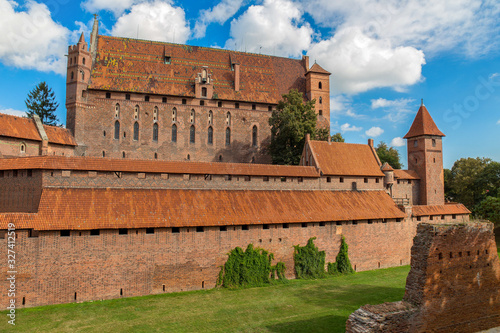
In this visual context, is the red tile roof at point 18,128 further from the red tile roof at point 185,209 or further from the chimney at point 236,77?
the chimney at point 236,77

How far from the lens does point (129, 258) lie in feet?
63.9

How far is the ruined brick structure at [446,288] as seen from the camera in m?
12.6

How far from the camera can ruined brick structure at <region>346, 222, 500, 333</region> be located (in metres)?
12.6

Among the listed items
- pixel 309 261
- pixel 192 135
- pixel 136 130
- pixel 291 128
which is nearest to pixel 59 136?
pixel 136 130

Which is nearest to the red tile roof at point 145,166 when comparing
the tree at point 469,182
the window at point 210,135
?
the window at point 210,135

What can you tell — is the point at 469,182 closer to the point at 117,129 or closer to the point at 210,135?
the point at 210,135

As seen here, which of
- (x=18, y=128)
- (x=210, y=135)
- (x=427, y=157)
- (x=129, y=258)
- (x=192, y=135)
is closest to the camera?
(x=129, y=258)

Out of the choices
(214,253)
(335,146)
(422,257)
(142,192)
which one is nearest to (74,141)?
(142,192)

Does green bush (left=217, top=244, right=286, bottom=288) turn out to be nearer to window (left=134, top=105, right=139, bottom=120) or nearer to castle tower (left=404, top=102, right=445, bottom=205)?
castle tower (left=404, top=102, right=445, bottom=205)

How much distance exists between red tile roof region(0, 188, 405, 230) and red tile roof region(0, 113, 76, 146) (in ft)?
40.7

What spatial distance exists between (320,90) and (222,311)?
34.8 m

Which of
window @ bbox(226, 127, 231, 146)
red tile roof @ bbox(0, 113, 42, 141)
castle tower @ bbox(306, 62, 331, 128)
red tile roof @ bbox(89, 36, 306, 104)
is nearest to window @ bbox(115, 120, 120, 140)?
red tile roof @ bbox(89, 36, 306, 104)

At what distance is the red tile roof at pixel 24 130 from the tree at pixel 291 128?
21.4 m

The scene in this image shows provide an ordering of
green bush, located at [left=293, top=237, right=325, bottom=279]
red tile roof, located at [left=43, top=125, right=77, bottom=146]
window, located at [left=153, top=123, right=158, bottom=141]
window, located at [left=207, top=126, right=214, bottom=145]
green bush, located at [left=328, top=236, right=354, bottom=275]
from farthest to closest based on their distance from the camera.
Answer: window, located at [left=207, top=126, right=214, bottom=145] < window, located at [left=153, top=123, right=158, bottom=141] < red tile roof, located at [left=43, top=125, right=77, bottom=146] < green bush, located at [left=328, top=236, right=354, bottom=275] < green bush, located at [left=293, top=237, right=325, bottom=279]
